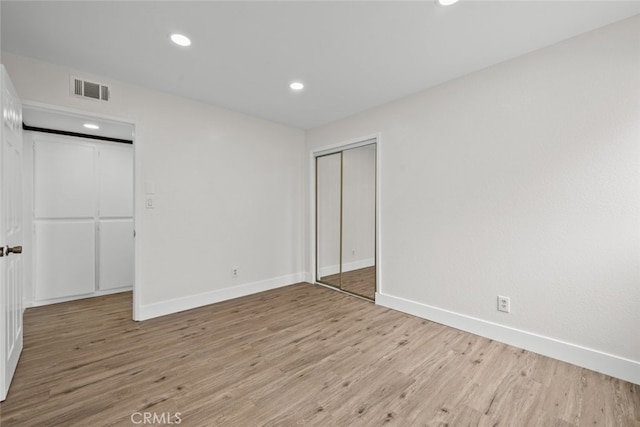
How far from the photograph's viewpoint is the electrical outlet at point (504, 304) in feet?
7.86

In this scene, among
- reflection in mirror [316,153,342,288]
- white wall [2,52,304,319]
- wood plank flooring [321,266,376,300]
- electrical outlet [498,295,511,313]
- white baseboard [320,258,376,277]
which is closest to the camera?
electrical outlet [498,295,511,313]

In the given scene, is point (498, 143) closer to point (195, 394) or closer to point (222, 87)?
point (222, 87)

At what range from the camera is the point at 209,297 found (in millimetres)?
3424

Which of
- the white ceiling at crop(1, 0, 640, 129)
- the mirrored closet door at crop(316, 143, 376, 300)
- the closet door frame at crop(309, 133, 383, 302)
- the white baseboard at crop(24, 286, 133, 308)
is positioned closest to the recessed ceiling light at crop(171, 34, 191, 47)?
the white ceiling at crop(1, 0, 640, 129)

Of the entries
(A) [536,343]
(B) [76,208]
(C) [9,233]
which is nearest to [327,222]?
(A) [536,343]

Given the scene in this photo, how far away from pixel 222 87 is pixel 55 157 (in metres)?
2.57

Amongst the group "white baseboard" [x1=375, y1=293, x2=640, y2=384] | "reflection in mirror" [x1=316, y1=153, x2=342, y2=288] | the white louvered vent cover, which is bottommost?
"white baseboard" [x1=375, y1=293, x2=640, y2=384]

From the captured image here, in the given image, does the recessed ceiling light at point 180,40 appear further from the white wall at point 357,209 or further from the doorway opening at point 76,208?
the white wall at point 357,209

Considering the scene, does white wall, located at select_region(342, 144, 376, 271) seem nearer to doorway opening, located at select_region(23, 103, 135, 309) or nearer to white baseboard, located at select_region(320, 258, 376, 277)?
white baseboard, located at select_region(320, 258, 376, 277)

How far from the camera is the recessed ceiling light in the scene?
206cm

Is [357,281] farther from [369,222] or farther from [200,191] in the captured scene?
[200,191]

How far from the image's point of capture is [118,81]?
9.12ft

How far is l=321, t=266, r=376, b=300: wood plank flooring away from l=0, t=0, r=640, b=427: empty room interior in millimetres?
74

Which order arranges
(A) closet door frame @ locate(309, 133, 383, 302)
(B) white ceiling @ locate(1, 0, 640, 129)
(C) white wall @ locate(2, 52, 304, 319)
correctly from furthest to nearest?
1. (A) closet door frame @ locate(309, 133, 383, 302)
2. (C) white wall @ locate(2, 52, 304, 319)
3. (B) white ceiling @ locate(1, 0, 640, 129)
